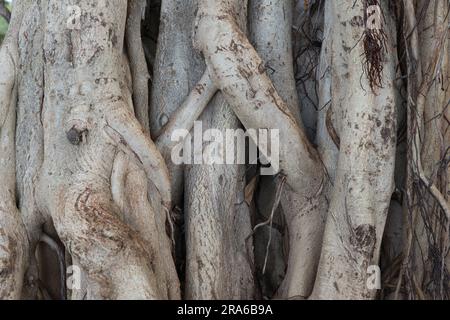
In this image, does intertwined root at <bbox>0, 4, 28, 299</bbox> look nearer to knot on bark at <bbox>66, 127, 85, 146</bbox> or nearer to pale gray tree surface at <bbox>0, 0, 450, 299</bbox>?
pale gray tree surface at <bbox>0, 0, 450, 299</bbox>

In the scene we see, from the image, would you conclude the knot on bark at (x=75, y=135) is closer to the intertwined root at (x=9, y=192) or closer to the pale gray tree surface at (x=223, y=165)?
the pale gray tree surface at (x=223, y=165)

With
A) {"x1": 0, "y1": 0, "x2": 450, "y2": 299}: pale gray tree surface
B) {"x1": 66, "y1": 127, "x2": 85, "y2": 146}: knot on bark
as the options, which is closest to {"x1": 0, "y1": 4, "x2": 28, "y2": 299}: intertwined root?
{"x1": 0, "y1": 0, "x2": 450, "y2": 299}: pale gray tree surface

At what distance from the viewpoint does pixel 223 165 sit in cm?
284

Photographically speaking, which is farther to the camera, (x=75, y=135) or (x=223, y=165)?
(x=223, y=165)

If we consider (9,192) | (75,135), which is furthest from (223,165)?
(9,192)

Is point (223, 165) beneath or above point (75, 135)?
beneath

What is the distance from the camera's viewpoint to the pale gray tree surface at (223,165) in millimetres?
2615

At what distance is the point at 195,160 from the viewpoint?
2.85 m

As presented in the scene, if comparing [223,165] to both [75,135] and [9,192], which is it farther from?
[9,192]

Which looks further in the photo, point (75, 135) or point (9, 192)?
point (9, 192)

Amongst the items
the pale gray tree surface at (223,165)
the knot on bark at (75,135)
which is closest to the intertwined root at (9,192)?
the pale gray tree surface at (223,165)

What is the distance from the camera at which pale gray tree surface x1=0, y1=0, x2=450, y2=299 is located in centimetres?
262
